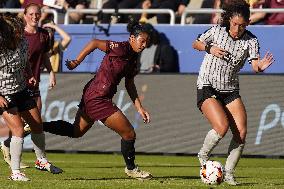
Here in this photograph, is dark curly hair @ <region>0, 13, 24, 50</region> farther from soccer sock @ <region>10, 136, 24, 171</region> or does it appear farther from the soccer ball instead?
the soccer ball

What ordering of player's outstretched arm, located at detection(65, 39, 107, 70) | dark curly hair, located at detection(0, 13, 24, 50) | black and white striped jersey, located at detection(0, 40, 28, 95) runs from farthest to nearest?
1. player's outstretched arm, located at detection(65, 39, 107, 70)
2. black and white striped jersey, located at detection(0, 40, 28, 95)
3. dark curly hair, located at detection(0, 13, 24, 50)

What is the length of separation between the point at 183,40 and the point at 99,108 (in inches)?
354

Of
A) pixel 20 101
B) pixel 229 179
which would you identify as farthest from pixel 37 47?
pixel 229 179

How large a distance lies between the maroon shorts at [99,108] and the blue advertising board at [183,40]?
8143mm

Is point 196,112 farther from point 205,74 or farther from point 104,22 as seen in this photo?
point 205,74

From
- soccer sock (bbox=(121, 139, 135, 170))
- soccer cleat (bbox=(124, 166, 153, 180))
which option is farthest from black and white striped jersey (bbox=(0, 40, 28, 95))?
soccer cleat (bbox=(124, 166, 153, 180))

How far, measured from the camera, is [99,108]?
14891 millimetres

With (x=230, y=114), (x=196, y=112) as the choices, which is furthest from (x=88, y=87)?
A: (x=196, y=112)

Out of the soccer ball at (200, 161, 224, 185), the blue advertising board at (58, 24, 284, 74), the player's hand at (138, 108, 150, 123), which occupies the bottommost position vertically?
the blue advertising board at (58, 24, 284, 74)

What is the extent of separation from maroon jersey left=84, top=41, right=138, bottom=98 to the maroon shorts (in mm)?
83

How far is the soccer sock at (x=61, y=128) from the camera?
1555 cm

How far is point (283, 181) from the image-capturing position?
14.9 m

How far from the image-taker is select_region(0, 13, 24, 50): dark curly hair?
542 inches

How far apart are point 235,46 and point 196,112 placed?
7148 millimetres
